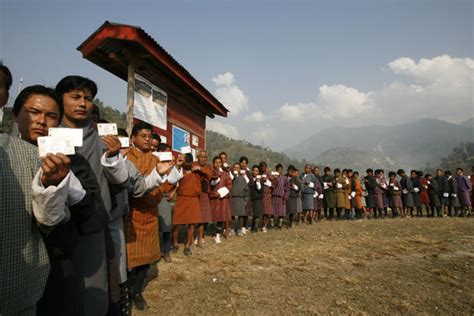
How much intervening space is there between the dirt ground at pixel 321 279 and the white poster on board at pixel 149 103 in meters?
A: 2.84

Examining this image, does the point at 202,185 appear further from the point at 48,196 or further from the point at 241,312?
the point at 48,196

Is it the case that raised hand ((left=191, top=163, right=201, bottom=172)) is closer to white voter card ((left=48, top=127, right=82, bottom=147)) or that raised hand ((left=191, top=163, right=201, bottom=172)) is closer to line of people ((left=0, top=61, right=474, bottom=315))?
line of people ((left=0, top=61, right=474, bottom=315))

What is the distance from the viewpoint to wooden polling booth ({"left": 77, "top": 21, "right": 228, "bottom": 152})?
5336mm

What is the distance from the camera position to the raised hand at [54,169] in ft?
3.95

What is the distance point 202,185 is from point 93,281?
14.3 feet

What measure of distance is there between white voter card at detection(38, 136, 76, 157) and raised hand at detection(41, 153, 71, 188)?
2 cm

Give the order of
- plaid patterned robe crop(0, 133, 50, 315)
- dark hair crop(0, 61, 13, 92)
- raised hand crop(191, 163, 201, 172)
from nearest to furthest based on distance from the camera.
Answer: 1. plaid patterned robe crop(0, 133, 50, 315)
2. dark hair crop(0, 61, 13, 92)
3. raised hand crop(191, 163, 201, 172)

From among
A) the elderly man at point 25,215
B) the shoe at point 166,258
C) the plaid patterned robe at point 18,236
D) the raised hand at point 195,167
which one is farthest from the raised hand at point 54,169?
the raised hand at point 195,167

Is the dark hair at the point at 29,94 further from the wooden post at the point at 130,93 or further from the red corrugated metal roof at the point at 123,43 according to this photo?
the red corrugated metal roof at the point at 123,43

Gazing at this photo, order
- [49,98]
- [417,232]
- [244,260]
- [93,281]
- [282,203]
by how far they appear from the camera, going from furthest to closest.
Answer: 1. [282,203]
2. [417,232]
3. [244,260]
4. [93,281]
5. [49,98]

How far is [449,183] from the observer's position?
471 inches

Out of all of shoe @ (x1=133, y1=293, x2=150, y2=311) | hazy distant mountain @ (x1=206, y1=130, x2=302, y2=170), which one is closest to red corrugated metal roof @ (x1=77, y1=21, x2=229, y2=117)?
shoe @ (x1=133, y1=293, x2=150, y2=311)

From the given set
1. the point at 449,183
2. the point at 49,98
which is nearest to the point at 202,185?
the point at 49,98

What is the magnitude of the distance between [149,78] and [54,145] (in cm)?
549
